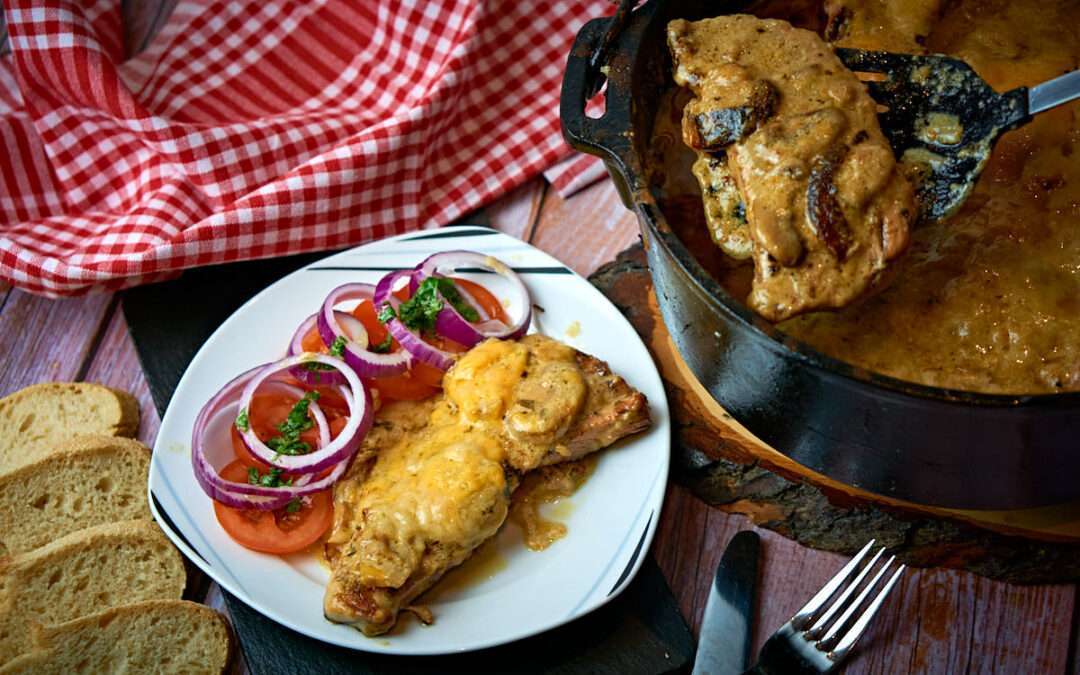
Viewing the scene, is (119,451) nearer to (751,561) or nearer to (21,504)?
(21,504)

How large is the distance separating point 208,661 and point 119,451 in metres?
0.61

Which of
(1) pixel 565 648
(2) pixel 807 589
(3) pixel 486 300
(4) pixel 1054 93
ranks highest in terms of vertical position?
(4) pixel 1054 93

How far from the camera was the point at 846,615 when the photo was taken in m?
2.31

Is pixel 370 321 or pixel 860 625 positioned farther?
pixel 370 321

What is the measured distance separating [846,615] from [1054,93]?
1.17 meters

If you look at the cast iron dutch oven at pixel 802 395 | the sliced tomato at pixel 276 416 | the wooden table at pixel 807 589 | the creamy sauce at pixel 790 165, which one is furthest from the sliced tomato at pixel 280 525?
the creamy sauce at pixel 790 165

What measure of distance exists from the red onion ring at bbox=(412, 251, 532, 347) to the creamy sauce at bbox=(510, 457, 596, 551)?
15.3 inches

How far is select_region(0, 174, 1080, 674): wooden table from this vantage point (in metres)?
2.37

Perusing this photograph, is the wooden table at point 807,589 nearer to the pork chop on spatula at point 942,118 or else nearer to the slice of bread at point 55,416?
the slice of bread at point 55,416

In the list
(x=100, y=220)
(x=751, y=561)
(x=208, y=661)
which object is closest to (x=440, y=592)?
(x=208, y=661)

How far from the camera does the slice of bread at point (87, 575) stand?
2.47m

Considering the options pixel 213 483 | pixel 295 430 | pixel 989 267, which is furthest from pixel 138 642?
pixel 989 267

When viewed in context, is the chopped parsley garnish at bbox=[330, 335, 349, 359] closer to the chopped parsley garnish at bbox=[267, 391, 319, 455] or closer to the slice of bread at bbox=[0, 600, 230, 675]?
the chopped parsley garnish at bbox=[267, 391, 319, 455]

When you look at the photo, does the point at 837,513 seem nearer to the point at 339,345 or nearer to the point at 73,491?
the point at 339,345
